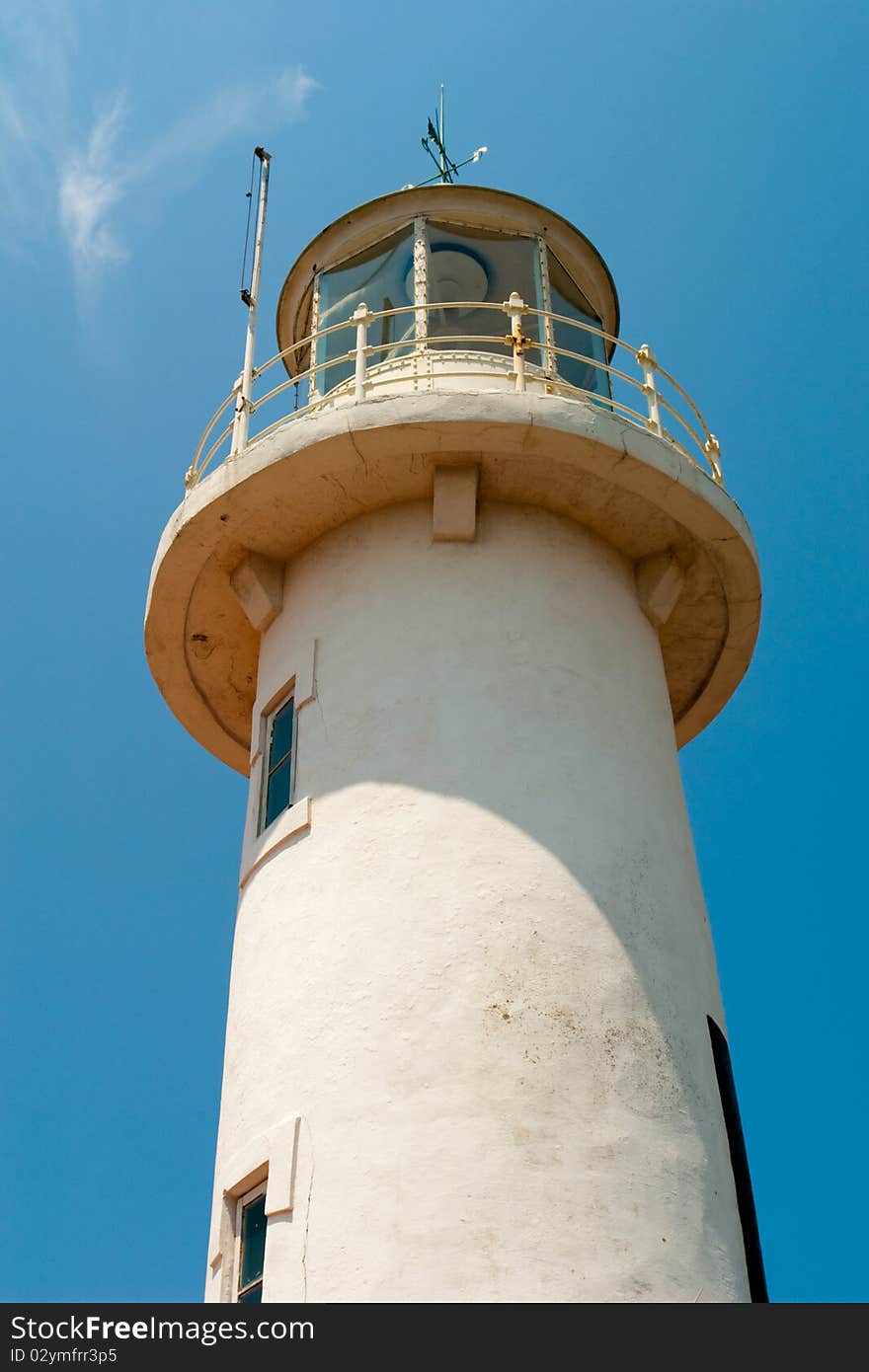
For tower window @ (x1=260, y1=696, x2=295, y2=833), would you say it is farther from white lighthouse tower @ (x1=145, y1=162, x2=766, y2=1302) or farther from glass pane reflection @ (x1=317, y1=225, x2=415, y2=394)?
glass pane reflection @ (x1=317, y1=225, x2=415, y2=394)

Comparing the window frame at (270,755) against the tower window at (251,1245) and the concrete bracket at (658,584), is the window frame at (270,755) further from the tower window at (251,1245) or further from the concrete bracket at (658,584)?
the concrete bracket at (658,584)

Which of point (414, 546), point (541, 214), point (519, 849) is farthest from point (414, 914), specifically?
point (541, 214)

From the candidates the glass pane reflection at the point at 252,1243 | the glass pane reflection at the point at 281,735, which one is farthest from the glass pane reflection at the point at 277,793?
the glass pane reflection at the point at 252,1243

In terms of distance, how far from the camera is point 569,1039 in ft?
36.4

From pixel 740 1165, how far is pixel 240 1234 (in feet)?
12.8

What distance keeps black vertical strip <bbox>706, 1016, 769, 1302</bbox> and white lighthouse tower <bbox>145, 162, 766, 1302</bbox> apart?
0.20 ft

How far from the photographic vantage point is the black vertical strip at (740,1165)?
11.4 m

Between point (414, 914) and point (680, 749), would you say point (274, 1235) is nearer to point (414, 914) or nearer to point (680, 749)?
point (414, 914)

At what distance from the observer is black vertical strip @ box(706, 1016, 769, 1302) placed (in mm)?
11352

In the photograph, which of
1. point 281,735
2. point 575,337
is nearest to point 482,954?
point 281,735

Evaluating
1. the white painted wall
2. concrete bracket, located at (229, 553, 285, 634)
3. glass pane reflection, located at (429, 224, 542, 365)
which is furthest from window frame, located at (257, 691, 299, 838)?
glass pane reflection, located at (429, 224, 542, 365)

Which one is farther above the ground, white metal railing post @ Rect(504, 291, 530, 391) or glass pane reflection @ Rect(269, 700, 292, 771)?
white metal railing post @ Rect(504, 291, 530, 391)

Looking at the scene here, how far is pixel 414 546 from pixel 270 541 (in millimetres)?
1745

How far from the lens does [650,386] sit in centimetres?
1516
